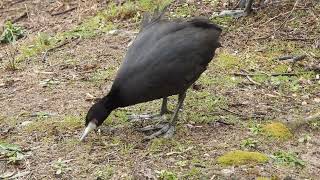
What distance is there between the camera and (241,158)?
463 cm

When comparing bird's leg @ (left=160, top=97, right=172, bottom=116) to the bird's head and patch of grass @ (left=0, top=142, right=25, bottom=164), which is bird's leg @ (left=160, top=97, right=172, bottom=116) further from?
patch of grass @ (left=0, top=142, right=25, bottom=164)

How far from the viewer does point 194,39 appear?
16.7 feet

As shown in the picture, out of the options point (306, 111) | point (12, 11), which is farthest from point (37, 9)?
point (306, 111)

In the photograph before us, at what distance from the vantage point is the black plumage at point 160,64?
15.9ft

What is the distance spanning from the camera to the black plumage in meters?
4.85

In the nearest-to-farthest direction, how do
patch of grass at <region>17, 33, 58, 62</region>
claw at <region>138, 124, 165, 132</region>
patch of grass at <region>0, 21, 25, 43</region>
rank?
claw at <region>138, 124, 165, 132</region>
patch of grass at <region>17, 33, 58, 62</region>
patch of grass at <region>0, 21, 25, 43</region>

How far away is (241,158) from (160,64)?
1.04 m

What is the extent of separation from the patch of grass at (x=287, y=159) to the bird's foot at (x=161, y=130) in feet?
3.18

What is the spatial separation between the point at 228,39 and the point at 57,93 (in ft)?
8.27

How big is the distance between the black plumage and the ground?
1.25 ft

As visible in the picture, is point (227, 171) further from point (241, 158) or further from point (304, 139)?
point (304, 139)

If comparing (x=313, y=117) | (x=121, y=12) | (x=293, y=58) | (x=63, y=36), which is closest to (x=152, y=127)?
(x=313, y=117)

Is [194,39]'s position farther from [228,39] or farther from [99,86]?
[228,39]

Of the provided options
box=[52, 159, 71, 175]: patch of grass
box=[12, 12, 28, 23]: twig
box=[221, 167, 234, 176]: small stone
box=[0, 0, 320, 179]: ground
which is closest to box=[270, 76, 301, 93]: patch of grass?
box=[0, 0, 320, 179]: ground
